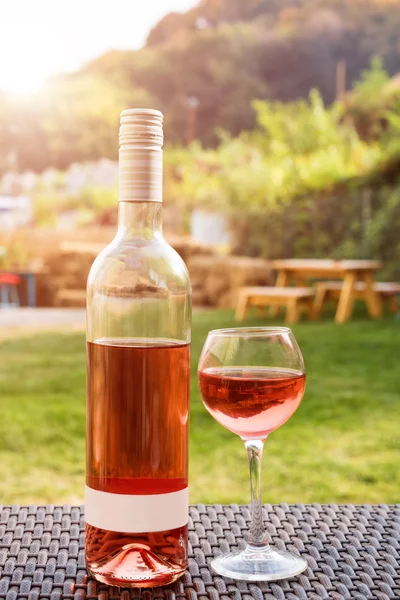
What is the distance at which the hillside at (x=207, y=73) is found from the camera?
14680 millimetres

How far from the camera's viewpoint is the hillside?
14680 millimetres

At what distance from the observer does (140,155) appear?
0.58m

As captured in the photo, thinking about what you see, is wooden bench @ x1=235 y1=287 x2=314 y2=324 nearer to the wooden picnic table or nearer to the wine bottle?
the wooden picnic table

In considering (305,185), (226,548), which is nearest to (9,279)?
(305,185)

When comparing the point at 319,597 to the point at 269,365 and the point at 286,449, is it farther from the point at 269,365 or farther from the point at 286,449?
the point at 286,449

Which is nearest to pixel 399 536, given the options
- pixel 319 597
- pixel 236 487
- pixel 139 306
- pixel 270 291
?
pixel 319 597

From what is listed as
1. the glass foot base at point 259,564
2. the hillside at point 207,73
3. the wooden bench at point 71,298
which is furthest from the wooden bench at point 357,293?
the hillside at point 207,73

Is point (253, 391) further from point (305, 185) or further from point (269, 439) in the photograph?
point (305, 185)

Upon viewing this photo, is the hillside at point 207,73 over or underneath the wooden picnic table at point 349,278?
over

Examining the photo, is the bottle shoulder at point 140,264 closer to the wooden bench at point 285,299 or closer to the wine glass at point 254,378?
the wine glass at point 254,378

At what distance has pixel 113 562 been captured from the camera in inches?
22.5

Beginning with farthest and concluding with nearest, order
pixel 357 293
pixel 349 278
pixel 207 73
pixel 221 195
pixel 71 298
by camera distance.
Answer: pixel 207 73
pixel 221 195
pixel 71 298
pixel 357 293
pixel 349 278

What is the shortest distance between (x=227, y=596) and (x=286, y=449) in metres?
2.83

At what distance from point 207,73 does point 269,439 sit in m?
14.1
